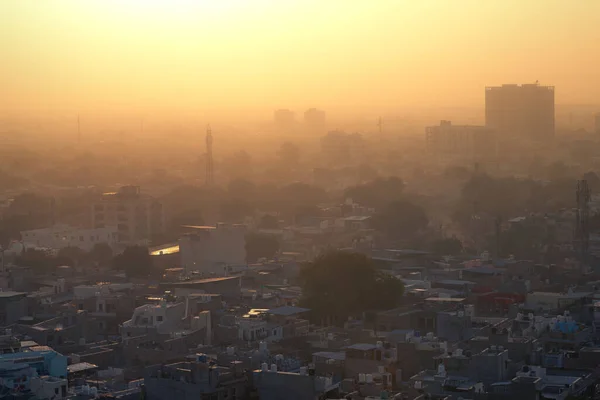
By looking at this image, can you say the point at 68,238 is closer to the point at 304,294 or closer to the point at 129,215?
the point at 129,215

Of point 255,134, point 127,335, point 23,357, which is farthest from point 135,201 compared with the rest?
point 255,134

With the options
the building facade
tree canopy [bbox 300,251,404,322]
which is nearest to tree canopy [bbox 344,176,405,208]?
the building facade

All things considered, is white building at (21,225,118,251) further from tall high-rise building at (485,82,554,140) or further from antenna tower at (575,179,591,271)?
tall high-rise building at (485,82,554,140)

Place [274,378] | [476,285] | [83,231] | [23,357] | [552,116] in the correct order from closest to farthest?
[274,378] → [23,357] → [476,285] → [83,231] → [552,116]

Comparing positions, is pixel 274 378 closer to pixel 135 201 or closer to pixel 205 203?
pixel 135 201

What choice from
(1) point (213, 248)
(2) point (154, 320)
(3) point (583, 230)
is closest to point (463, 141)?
(3) point (583, 230)
